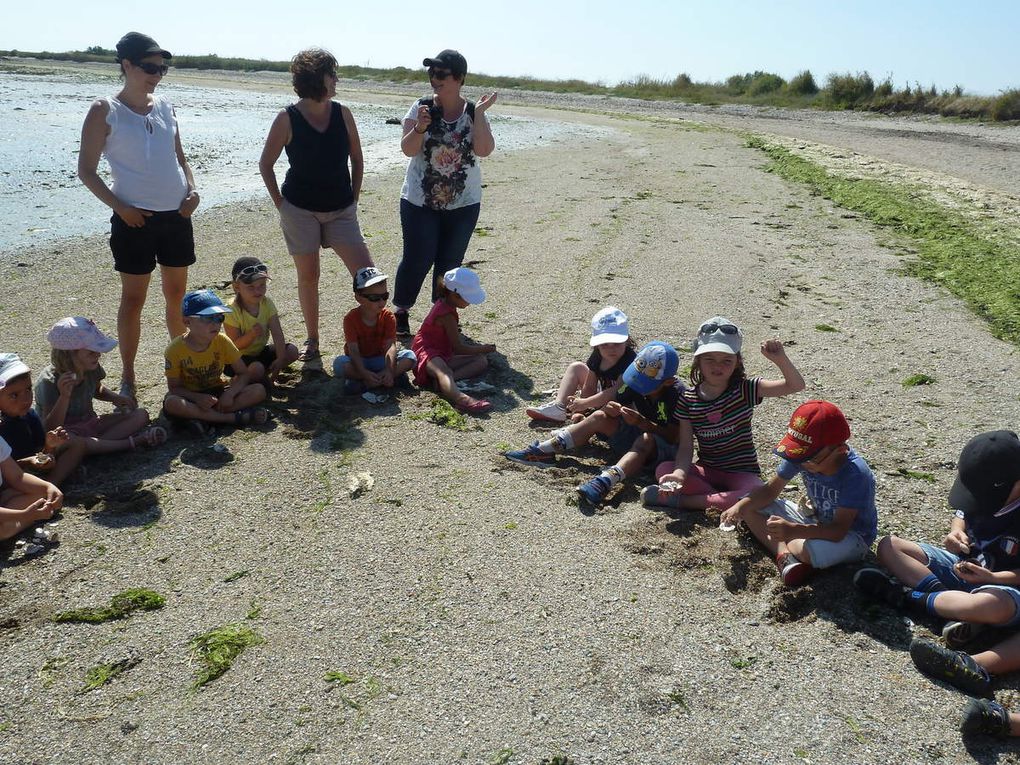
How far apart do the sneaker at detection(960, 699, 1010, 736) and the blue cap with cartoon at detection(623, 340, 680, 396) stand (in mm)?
2512

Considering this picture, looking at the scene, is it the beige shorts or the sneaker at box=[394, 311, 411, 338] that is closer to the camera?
the beige shorts

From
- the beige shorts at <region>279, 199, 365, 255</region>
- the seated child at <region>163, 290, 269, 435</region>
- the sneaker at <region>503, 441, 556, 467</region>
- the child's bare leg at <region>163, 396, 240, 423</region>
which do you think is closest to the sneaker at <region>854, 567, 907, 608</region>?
the sneaker at <region>503, 441, 556, 467</region>

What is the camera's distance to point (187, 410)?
6.00m

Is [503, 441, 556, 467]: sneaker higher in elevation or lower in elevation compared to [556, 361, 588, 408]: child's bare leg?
lower

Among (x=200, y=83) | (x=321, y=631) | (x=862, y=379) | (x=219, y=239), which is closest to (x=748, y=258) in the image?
(x=862, y=379)

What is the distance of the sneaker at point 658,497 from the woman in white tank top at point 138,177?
360 cm

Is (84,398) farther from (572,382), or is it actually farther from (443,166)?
(443,166)

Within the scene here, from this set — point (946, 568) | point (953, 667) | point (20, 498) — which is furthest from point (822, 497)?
point (20, 498)

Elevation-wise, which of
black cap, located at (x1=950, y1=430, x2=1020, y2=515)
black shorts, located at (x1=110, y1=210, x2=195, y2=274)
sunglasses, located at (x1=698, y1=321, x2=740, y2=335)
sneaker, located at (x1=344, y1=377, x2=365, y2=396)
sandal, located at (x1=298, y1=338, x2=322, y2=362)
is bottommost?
sneaker, located at (x1=344, y1=377, x2=365, y2=396)

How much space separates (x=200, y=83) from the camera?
178 ft

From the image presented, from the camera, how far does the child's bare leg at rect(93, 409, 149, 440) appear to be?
5.71 metres

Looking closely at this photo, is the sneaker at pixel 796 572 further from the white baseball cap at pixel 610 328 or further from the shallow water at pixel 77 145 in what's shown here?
the shallow water at pixel 77 145

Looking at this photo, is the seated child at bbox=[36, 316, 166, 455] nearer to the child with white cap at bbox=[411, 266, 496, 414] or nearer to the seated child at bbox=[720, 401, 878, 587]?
the child with white cap at bbox=[411, 266, 496, 414]

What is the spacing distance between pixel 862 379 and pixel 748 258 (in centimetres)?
399
